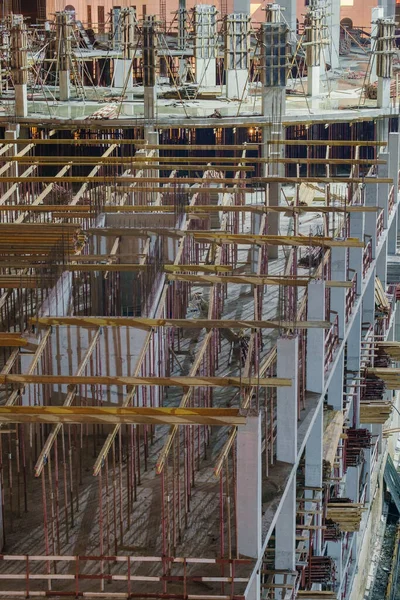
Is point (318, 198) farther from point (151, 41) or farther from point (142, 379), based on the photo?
point (142, 379)

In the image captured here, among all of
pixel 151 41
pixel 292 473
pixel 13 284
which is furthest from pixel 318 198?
pixel 292 473

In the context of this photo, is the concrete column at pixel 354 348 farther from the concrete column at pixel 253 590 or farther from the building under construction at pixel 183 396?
the concrete column at pixel 253 590

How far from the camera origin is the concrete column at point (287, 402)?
24.8 meters

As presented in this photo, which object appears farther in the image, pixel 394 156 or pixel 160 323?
pixel 394 156

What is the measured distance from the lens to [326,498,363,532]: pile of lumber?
3195cm

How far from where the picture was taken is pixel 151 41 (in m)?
48.6

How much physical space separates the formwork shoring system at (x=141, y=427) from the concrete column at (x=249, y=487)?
29 cm

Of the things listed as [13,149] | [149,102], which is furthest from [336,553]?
[149,102]

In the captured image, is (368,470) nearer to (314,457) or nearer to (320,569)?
(320,569)

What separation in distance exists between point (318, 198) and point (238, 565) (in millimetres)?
28421

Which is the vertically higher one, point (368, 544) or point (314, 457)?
point (314, 457)

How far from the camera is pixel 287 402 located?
2511cm

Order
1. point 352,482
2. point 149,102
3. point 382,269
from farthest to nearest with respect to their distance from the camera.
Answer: point 149,102
point 382,269
point 352,482

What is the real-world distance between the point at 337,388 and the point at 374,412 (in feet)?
14.8
